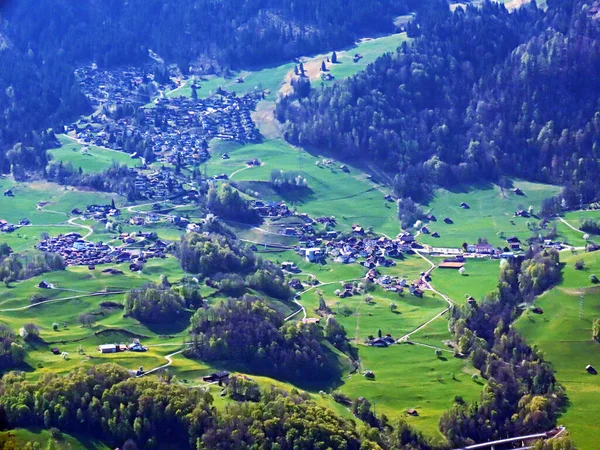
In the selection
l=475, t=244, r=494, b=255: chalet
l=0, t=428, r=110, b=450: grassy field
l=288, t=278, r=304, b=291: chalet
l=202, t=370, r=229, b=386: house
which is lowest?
l=475, t=244, r=494, b=255: chalet

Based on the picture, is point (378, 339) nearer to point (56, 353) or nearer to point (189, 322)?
point (189, 322)

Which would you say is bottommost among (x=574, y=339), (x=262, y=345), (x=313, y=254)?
(x=313, y=254)

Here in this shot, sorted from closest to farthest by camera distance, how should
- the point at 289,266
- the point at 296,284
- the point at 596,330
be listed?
the point at 596,330 → the point at 296,284 → the point at 289,266

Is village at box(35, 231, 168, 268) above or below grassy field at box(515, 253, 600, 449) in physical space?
below

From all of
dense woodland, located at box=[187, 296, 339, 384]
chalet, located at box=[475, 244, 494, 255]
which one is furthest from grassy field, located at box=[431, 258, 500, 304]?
dense woodland, located at box=[187, 296, 339, 384]

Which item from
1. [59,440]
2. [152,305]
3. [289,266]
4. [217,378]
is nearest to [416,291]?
[289,266]

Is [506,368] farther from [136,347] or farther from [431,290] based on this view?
[136,347]

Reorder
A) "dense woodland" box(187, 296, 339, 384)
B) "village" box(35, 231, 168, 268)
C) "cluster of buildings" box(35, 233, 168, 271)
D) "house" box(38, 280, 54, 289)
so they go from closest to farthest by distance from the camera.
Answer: "dense woodland" box(187, 296, 339, 384) → "house" box(38, 280, 54, 289) → "cluster of buildings" box(35, 233, 168, 271) → "village" box(35, 231, 168, 268)

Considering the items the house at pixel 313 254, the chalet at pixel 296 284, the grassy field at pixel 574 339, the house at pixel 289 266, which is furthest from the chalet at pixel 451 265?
the chalet at pixel 296 284

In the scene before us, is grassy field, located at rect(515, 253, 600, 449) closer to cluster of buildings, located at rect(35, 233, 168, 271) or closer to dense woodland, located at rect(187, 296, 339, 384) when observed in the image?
dense woodland, located at rect(187, 296, 339, 384)

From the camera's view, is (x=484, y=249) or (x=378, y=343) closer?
(x=378, y=343)
